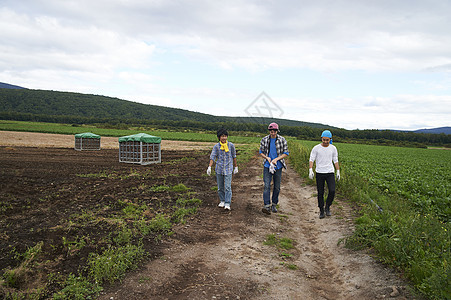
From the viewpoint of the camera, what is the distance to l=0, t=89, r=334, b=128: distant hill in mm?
136750

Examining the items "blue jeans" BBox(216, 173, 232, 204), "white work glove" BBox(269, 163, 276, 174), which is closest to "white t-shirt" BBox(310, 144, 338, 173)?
"white work glove" BBox(269, 163, 276, 174)

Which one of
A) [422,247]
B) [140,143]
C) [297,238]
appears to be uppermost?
[140,143]

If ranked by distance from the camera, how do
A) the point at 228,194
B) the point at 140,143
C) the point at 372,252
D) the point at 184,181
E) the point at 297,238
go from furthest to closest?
the point at 140,143 < the point at 184,181 < the point at 228,194 < the point at 297,238 < the point at 372,252

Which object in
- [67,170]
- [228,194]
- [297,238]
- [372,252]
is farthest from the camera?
[67,170]

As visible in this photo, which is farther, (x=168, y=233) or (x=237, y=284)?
(x=168, y=233)

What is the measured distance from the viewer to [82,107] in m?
148

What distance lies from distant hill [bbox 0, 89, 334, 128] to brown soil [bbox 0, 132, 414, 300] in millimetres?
115796

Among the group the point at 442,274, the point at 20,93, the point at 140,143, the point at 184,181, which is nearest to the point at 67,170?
the point at 140,143

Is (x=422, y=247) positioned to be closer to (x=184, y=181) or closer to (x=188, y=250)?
(x=188, y=250)

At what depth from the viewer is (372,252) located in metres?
5.10

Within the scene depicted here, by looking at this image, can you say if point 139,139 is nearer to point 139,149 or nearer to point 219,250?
point 139,149

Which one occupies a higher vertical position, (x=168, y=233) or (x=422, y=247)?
(x=422, y=247)

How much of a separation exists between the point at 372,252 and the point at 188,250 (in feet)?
10.8

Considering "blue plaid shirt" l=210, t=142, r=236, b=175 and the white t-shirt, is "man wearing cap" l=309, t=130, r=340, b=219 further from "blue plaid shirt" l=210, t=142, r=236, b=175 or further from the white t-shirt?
"blue plaid shirt" l=210, t=142, r=236, b=175
